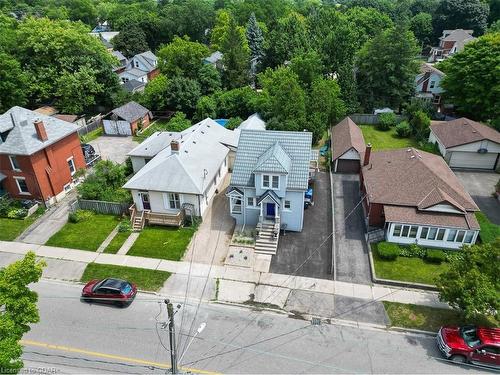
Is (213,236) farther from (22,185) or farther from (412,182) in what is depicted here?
(22,185)

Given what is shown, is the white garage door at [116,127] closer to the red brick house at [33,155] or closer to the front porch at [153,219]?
the red brick house at [33,155]

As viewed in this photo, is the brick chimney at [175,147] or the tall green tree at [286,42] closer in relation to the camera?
the brick chimney at [175,147]

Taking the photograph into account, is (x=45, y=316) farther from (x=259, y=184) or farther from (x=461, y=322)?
(x=461, y=322)

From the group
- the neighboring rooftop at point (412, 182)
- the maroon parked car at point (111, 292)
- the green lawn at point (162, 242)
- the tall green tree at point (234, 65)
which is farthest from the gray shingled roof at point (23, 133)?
the tall green tree at point (234, 65)

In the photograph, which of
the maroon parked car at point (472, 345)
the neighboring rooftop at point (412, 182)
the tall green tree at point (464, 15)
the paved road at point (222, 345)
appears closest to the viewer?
the maroon parked car at point (472, 345)

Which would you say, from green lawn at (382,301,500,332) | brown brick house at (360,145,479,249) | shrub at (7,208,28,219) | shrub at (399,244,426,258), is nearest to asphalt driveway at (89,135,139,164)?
shrub at (7,208,28,219)

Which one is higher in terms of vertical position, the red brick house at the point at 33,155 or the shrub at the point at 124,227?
the red brick house at the point at 33,155

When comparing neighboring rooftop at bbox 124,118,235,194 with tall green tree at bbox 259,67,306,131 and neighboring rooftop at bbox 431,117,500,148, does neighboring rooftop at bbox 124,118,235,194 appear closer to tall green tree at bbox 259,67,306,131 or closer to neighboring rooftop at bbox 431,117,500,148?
tall green tree at bbox 259,67,306,131

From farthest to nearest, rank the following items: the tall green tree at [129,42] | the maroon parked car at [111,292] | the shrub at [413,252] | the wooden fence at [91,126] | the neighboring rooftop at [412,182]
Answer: the tall green tree at [129,42], the wooden fence at [91,126], the neighboring rooftop at [412,182], the shrub at [413,252], the maroon parked car at [111,292]
